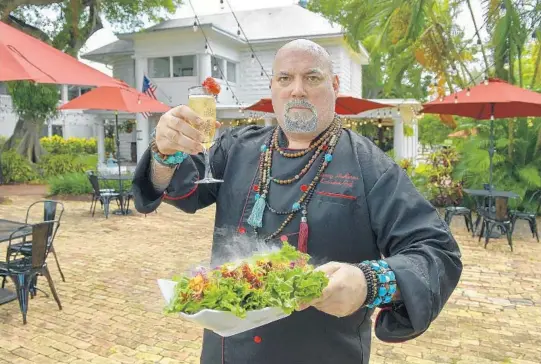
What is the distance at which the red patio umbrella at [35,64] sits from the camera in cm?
463

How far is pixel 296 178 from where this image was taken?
187 centimetres

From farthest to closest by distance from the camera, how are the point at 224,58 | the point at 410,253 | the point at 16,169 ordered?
the point at 224,58
the point at 16,169
the point at 410,253

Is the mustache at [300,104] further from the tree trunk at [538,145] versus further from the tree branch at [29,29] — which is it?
the tree branch at [29,29]

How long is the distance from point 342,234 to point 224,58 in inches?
751

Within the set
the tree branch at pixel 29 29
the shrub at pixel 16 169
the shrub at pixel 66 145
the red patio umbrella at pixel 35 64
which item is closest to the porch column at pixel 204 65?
the tree branch at pixel 29 29

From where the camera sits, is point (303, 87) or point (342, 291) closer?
point (342, 291)

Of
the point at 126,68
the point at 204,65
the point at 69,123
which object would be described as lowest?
the point at 69,123

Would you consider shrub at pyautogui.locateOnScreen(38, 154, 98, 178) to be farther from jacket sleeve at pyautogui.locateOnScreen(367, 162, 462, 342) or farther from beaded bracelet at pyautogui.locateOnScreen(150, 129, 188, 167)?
jacket sleeve at pyautogui.locateOnScreen(367, 162, 462, 342)

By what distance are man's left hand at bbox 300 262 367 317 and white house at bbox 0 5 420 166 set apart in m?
16.7

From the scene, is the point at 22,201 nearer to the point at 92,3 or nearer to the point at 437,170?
the point at 92,3

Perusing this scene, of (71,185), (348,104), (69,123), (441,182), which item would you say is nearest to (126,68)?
(71,185)

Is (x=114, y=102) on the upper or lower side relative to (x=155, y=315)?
upper

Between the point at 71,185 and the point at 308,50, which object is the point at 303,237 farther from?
the point at 71,185

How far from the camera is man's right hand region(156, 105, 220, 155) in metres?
1.66
